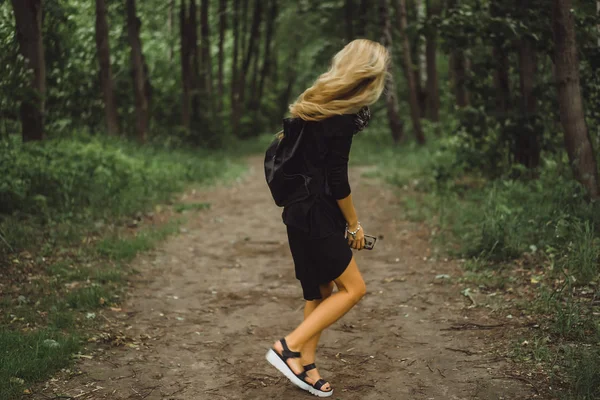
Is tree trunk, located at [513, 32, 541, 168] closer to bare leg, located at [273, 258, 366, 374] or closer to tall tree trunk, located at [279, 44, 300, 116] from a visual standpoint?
bare leg, located at [273, 258, 366, 374]

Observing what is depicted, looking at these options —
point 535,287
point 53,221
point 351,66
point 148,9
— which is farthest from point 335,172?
point 148,9

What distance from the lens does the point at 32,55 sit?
9688 mm

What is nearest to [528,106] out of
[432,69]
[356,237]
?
[356,237]

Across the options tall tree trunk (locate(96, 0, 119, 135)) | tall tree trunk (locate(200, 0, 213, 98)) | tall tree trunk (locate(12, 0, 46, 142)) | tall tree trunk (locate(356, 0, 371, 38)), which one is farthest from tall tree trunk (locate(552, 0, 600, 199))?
tall tree trunk (locate(200, 0, 213, 98))

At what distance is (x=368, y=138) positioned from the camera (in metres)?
24.1

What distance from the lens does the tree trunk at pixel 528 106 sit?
30.7 feet

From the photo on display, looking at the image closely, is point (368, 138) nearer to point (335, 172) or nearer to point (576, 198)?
point (576, 198)

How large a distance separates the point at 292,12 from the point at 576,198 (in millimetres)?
19207

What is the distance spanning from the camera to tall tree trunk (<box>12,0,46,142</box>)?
9.38m

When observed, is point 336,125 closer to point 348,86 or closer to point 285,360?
point 348,86

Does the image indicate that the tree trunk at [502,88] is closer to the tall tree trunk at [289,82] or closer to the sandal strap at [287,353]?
the sandal strap at [287,353]

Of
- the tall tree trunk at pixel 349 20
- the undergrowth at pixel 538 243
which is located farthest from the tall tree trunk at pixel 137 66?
the tall tree trunk at pixel 349 20

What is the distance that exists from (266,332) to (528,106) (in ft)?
19.6

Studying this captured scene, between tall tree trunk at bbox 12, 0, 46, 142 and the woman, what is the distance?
6385 millimetres
